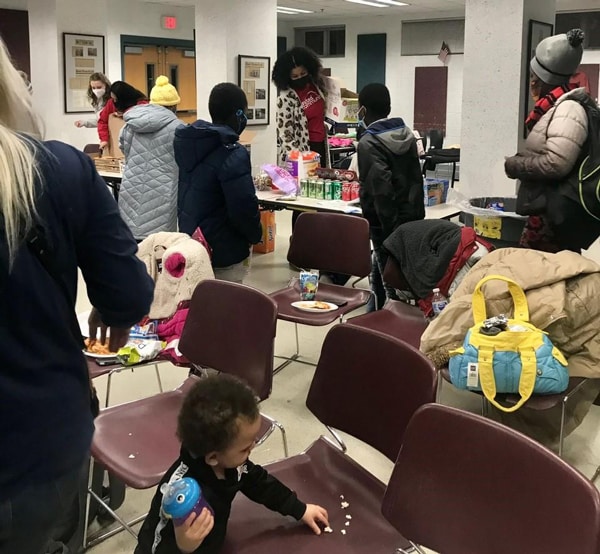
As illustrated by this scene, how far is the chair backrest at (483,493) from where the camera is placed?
4.61ft

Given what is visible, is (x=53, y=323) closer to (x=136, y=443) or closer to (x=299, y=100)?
(x=136, y=443)

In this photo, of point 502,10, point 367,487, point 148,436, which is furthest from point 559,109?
point 148,436

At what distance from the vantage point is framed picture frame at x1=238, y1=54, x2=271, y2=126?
665cm

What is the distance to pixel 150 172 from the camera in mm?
4059

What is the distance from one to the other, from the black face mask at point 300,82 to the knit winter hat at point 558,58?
2.38 m

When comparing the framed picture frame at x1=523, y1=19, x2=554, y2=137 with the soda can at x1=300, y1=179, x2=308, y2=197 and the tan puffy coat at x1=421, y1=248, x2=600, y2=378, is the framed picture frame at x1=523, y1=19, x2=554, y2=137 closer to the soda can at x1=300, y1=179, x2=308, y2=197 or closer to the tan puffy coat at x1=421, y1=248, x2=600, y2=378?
the soda can at x1=300, y1=179, x2=308, y2=197

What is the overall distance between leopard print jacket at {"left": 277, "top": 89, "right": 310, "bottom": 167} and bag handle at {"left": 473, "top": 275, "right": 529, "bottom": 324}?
3.30 meters

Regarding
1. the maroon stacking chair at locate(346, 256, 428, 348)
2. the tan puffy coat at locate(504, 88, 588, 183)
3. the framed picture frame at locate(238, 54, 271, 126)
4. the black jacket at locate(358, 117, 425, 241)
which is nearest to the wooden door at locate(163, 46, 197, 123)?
the framed picture frame at locate(238, 54, 271, 126)

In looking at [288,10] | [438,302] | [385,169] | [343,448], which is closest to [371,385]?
[343,448]

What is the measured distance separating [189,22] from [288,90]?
7725 millimetres

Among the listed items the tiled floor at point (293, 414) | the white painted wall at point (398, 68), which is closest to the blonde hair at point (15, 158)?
the tiled floor at point (293, 414)

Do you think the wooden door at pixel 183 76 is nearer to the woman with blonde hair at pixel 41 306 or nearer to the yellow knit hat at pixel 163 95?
the yellow knit hat at pixel 163 95

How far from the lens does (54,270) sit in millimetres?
1157

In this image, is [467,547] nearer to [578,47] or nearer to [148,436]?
[148,436]
